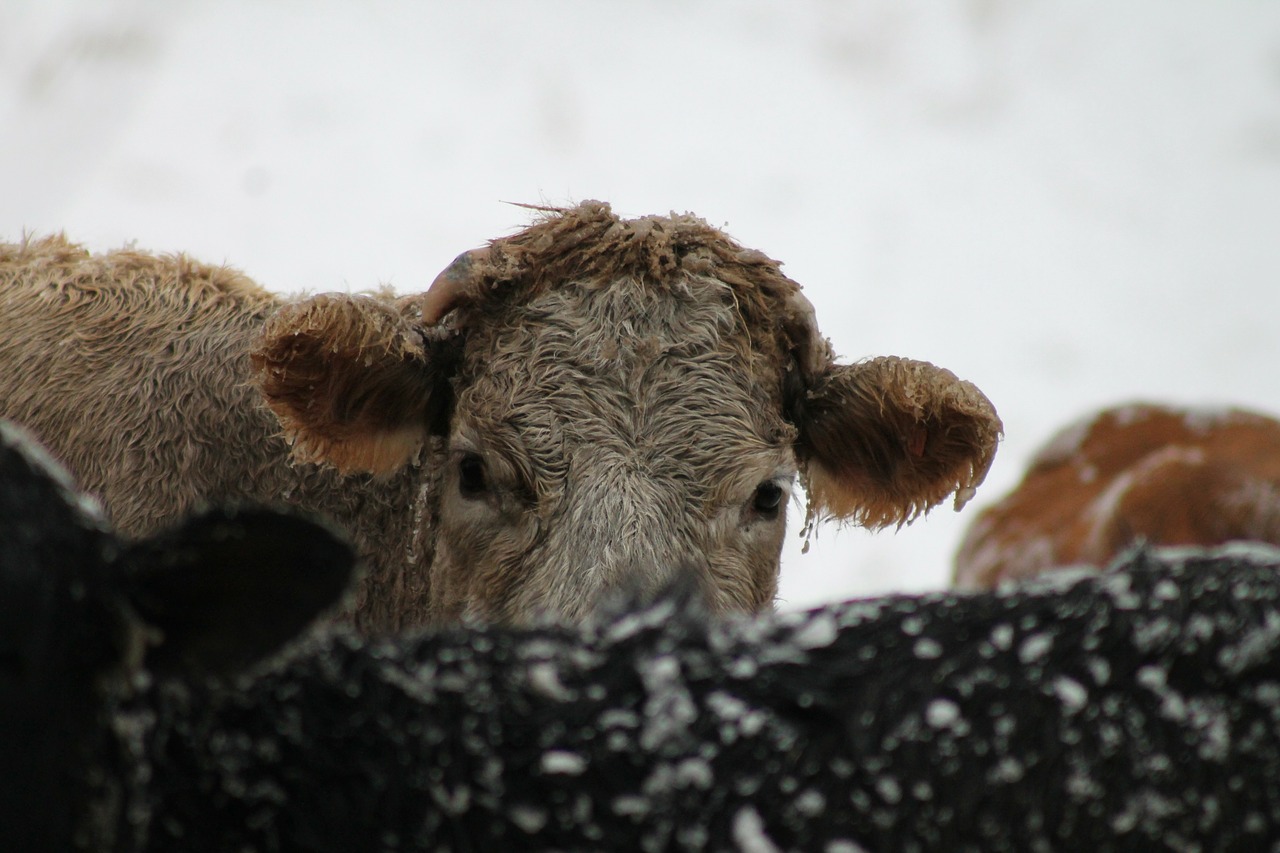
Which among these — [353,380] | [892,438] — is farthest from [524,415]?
[892,438]

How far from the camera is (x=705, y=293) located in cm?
361

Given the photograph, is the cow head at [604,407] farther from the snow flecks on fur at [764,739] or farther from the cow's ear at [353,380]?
the snow flecks on fur at [764,739]

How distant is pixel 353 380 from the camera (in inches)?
141

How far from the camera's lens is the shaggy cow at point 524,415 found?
10.8 ft

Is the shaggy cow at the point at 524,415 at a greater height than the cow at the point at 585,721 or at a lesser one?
greater

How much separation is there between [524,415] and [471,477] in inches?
10.4

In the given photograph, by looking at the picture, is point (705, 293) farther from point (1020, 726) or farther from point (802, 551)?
point (1020, 726)

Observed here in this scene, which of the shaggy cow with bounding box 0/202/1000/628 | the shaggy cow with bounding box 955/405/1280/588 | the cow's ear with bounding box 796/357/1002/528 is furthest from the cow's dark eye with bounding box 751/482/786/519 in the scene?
the shaggy cow with bounding box 955/405/1280/588

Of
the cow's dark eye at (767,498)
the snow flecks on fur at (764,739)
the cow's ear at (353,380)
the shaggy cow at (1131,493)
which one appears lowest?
the snow flecks on fur at (764,739)

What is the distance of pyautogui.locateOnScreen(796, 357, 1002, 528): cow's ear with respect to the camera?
3660mm

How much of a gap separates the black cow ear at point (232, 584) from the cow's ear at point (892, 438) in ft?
7.84

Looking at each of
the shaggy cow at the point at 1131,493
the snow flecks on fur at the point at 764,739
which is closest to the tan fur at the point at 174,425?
the snow flecks on fur at the point at 764,739

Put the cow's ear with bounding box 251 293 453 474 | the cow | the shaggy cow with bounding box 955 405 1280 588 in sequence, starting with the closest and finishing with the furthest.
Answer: the cow, the cow's ear with bounding box 251 293 453 474, the shaggy cow with bounding box 955 405 1280 588

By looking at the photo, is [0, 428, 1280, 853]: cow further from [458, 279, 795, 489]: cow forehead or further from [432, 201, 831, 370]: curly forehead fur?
[432, 201, 831, 370]: curly forehead fur
